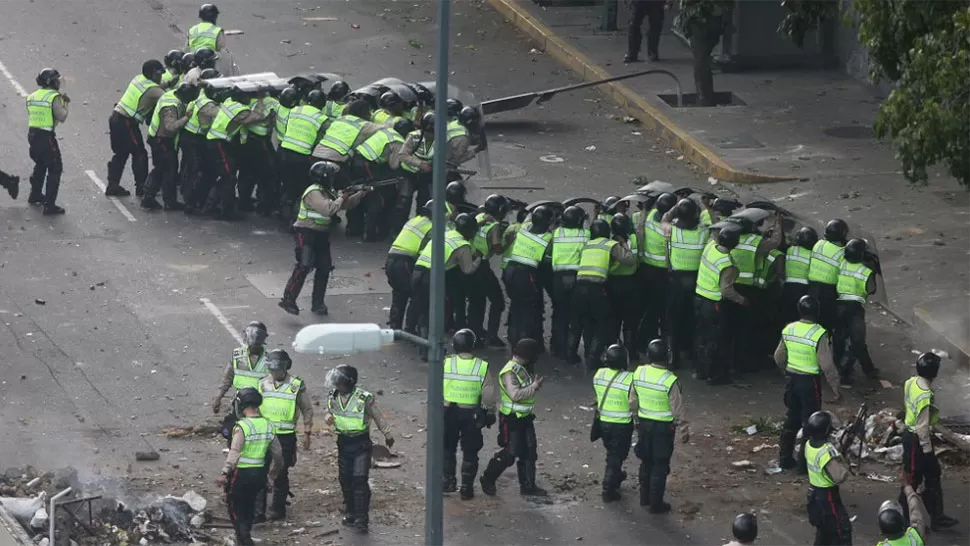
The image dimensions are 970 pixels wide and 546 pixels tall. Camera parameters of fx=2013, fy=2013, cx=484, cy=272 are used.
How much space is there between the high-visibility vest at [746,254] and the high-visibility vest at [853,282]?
86cm

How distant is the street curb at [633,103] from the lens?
26.5 m

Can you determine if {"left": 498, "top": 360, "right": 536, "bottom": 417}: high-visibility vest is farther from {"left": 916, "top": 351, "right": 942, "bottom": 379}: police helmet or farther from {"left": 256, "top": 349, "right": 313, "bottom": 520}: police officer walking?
{"left": 916, "top": 351, "right": 942, "bottom": 379}: police helmet

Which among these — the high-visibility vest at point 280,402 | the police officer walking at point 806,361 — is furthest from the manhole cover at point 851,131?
the high-visibility vest at point 280,402

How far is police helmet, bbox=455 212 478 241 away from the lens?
19516mm

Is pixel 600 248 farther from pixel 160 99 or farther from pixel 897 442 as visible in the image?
pixel 160 99

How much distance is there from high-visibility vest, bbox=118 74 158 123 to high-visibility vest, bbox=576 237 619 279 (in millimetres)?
7440

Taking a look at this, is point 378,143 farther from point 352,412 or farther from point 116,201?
point 352,412

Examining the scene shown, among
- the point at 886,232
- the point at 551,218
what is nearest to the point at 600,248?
the point at 551,218

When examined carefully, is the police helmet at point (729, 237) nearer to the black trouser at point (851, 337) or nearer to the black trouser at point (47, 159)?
the black trouser at point (851, 337)

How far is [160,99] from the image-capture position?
24234 mm

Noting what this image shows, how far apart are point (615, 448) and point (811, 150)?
1194cm

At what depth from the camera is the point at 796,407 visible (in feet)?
57.4

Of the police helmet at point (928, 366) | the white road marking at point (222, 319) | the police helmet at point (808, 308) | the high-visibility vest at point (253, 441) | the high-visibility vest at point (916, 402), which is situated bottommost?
the white road marking at point (222, 319)

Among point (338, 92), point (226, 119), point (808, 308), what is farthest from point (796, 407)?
point (226, 119)
